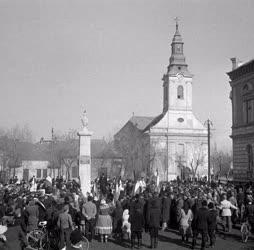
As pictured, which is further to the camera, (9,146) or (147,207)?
(9,146)

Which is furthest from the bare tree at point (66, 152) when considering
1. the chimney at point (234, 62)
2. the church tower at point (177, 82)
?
the chimney at point (234, 62)

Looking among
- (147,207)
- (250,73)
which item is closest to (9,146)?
(250,73)

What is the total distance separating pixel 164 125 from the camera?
2793 inches

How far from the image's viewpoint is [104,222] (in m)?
16.2

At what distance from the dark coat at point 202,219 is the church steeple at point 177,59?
5790cm

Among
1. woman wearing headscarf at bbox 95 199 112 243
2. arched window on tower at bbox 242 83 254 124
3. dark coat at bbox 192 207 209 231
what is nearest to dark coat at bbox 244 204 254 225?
dark coat at bbox 192 207 209 231

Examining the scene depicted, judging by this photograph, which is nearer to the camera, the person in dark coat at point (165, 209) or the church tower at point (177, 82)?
the person in dark coat at point (165, 209)

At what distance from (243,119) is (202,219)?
26.1 metres

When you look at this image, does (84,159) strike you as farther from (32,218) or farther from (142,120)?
(142,120)

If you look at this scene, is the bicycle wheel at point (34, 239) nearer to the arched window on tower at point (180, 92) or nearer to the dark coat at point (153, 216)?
the dark coat at point (153, 216)

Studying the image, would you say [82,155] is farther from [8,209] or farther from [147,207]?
[147,207]

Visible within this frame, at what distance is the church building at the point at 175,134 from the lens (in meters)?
68.2


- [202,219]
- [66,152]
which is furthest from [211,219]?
[66,152]

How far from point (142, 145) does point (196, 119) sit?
11.9 meters
